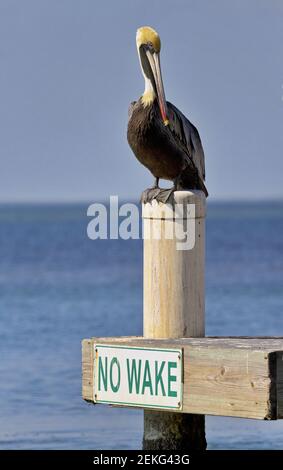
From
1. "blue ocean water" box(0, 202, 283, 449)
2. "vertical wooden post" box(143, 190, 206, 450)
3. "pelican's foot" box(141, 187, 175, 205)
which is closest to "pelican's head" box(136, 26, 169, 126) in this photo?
"pelican's foot" box(141, 187, 175, 205)

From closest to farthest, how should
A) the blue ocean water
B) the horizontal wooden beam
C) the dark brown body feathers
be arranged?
the horizontal wooden beam < the dark brown body feathers < the blue ocean water

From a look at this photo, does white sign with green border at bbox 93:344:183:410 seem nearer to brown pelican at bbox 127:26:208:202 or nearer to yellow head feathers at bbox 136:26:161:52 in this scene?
brown pelican at bbox 127:26:208:202

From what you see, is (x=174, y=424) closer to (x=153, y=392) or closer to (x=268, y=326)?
(x=153, y=392)

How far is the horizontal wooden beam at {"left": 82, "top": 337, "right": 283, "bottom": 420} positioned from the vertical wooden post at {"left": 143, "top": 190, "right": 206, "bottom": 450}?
0.12 meters

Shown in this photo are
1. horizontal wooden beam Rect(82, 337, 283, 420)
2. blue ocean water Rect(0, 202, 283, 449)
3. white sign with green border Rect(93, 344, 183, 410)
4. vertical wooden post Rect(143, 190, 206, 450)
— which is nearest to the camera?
horizontal wooden beam Rect(82, 337, 283, 420)

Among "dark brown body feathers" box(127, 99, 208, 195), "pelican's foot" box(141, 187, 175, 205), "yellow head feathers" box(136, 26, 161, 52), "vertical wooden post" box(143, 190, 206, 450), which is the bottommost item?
"vertical wooden post" box(143, 190, 206, 450)

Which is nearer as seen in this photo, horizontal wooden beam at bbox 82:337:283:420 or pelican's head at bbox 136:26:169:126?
horizontal wooden beam at bbox 82:337:283:420

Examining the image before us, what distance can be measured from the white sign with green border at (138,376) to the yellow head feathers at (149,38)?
4.47ft

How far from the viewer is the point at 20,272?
43.8 m

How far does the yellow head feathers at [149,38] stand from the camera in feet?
22.2

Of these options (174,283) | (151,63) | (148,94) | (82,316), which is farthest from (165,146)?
(82,316)

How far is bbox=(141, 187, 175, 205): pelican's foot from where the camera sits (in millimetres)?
6180

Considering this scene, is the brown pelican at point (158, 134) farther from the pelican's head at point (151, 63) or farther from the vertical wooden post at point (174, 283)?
the vertical wooden post at point (174, 283)
